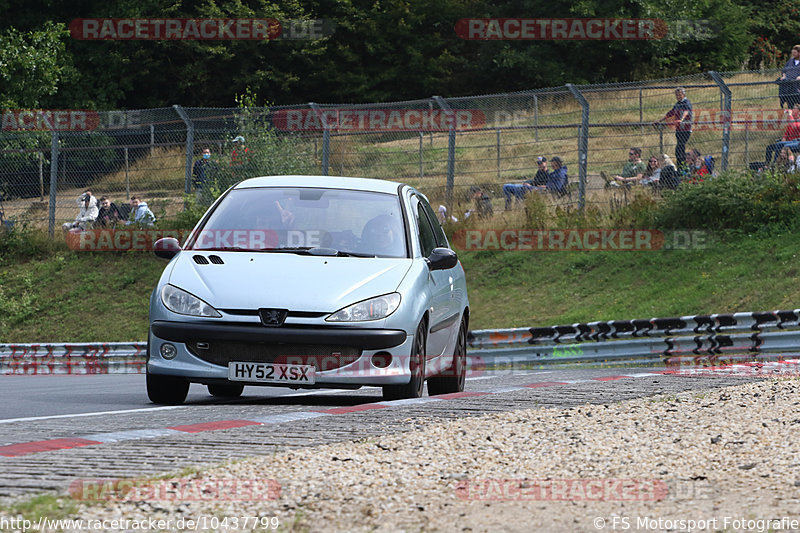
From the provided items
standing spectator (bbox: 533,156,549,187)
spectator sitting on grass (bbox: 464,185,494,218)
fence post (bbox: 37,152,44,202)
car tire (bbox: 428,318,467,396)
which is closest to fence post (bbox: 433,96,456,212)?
spectator sitting on grass (bbox: 464,185,494,218)

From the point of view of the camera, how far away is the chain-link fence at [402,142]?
22.0 m

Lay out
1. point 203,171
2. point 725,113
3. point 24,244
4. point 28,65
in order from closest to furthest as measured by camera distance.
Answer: point 725,113 → point 203,171 → point 24,244 → point 28,65

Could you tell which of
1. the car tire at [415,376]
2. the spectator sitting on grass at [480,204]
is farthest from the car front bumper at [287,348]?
the spectator sitting on grass at [480,204]

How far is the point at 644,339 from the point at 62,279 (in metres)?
13.8

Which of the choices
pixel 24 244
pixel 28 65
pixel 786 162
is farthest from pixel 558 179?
pixel 28 65

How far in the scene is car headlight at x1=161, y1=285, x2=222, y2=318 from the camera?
8.48 m

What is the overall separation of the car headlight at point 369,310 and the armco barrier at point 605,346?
8062 mm

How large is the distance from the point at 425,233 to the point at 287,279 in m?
1.72

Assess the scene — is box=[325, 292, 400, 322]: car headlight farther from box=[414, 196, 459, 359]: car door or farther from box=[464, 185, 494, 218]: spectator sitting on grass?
box=[464, 185, 494, 218]: spectator sitting on grass

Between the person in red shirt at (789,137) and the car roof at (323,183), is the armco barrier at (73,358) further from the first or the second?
the person in red shirt at (789,137)

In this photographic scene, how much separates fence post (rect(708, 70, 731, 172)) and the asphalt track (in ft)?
38.3

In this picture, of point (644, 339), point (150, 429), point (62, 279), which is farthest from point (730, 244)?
point (150, 429)

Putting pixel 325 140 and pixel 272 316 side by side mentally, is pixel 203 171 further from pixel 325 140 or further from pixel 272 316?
pixel 272 316

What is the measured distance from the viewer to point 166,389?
911 centimetres
